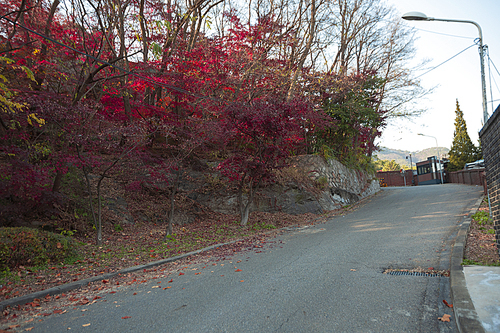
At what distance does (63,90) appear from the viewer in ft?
35.4

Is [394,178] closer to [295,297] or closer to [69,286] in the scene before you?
[295,297]

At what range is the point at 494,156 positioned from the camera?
4.91 meters

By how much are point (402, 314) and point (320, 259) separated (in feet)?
8.79

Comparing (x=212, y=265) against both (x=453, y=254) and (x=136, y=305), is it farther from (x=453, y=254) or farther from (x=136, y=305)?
(x=453, y=254)

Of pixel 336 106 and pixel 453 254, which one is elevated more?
pixel 336 106

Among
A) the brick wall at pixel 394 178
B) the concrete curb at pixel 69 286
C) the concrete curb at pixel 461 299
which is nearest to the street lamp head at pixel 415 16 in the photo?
the concrete curb at pixel 461 299

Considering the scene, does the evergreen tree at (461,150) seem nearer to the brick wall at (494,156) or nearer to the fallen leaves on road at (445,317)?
the brick wall at (494,156)

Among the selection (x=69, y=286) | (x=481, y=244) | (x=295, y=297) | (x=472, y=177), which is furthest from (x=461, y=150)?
(x=69, y=286)

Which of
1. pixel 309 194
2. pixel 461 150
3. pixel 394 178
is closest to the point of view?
pixel 309 194

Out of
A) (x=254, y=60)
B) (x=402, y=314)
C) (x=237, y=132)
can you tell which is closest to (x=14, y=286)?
(x=402, y=314)

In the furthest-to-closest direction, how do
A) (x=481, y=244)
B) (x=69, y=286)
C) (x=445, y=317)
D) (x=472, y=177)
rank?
(x=472, y=177) < (x=481, y=244) < (x=69, y=286) < (x=445, y=317)

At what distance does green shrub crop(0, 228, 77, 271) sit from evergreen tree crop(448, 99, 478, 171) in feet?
140

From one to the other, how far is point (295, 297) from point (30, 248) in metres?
5.50

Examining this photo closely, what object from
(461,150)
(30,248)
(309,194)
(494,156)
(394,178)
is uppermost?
(461,150)
